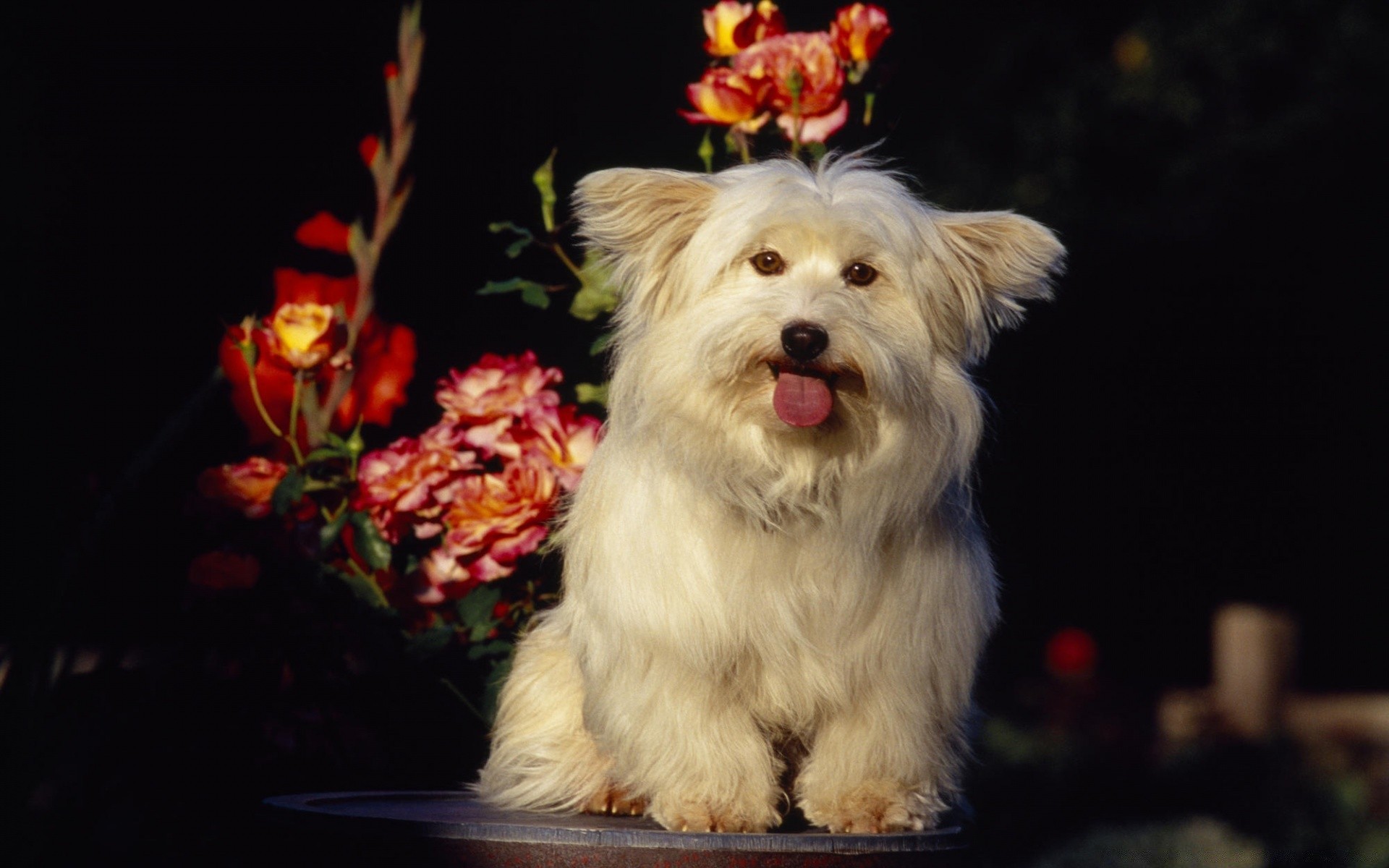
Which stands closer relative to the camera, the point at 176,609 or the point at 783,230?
the point at 783,230

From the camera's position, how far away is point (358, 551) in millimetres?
2994

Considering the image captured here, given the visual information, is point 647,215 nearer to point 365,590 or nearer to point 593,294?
point 593,294

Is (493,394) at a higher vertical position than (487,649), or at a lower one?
higher

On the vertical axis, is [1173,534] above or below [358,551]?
below

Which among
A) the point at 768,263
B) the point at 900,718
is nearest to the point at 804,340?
the point at 768,263

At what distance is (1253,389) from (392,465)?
5534 millimetres

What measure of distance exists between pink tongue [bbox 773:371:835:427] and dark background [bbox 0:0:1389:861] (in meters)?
0.38

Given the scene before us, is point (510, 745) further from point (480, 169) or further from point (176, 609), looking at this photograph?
point (480, 169)

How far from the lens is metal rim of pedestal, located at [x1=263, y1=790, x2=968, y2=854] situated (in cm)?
220

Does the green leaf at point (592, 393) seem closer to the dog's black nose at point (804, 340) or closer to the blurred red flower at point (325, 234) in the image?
the blurred red flower at point (325, 234)

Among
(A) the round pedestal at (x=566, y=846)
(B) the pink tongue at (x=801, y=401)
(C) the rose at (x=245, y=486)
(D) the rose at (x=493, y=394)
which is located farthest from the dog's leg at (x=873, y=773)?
(C) the rose at (x=245, y=486)

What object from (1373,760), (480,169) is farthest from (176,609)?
(1373,760)

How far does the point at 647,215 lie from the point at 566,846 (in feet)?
3.05

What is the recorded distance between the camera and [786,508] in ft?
7.88
